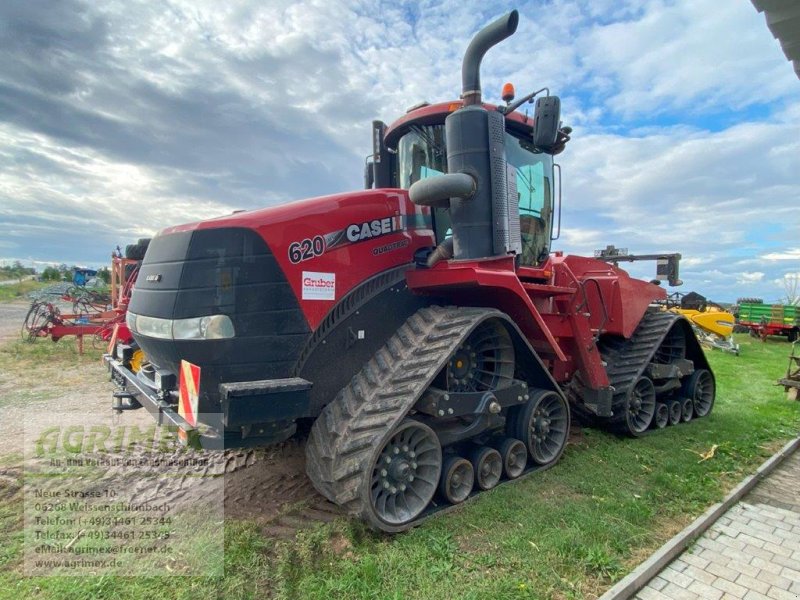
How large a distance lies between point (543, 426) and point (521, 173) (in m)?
2.49

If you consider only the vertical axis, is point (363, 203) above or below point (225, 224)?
above

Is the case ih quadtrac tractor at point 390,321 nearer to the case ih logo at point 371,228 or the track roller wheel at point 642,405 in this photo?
the case ih logo at point 371,228

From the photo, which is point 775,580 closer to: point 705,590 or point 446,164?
point 705,590

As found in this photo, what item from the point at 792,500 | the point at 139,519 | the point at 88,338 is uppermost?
the point at 88,338

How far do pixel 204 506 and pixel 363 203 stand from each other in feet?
8.56

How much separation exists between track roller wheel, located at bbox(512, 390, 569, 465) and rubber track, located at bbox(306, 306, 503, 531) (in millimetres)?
1102

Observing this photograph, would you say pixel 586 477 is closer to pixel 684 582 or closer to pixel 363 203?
pixel 684 582

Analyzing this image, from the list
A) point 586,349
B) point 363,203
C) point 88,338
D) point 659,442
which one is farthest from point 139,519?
point 88,338

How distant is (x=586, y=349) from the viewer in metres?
5.48

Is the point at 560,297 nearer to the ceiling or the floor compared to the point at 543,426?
nearer to the ceiling

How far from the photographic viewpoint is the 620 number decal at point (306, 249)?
335 centimetres

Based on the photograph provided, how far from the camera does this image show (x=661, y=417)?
21.1ft

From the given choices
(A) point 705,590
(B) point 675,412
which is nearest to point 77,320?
(B) point 675,412

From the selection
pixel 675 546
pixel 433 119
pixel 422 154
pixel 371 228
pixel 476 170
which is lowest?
pixel 675 546
